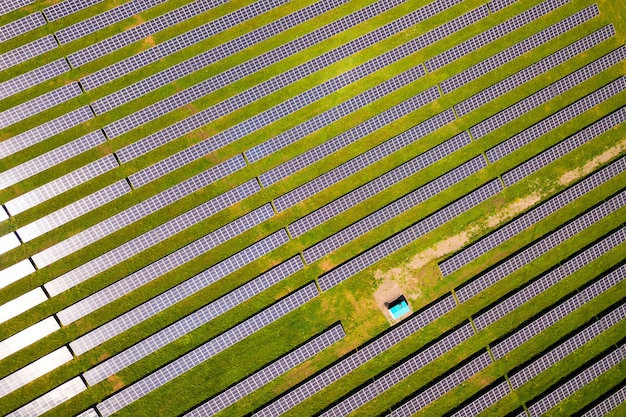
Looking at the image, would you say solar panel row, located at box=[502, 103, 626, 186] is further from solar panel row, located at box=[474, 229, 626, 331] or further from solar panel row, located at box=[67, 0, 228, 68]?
solar panel row, located at box=[67, 0, 228, 68]

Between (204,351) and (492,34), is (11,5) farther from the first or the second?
(492,34)

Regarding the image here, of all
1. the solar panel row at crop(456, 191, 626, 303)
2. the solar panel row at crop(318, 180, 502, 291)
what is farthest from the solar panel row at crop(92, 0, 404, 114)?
the solar panel row at crop(456, 191, 626, 303)

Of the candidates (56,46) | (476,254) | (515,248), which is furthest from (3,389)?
(515,248)

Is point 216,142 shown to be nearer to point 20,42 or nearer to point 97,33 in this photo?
point 97,33

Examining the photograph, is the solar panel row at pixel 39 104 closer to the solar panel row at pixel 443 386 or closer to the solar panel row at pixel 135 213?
the solar panel row at pixel 135 213

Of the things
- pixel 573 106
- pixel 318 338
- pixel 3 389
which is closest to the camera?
pixel 3 389

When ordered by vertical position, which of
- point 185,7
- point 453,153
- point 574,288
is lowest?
point 574,288
